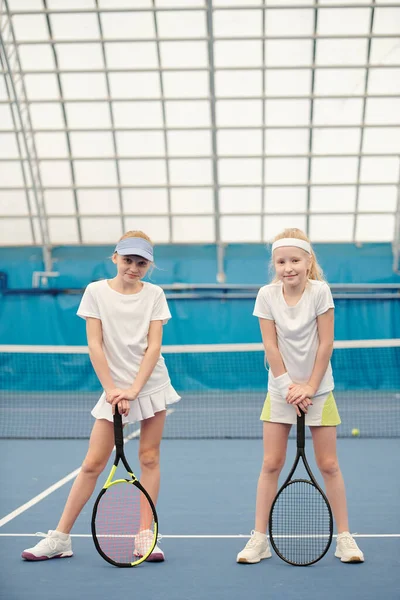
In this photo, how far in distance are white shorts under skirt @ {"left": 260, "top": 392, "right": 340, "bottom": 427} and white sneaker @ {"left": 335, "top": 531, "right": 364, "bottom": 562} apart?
53 centimetres


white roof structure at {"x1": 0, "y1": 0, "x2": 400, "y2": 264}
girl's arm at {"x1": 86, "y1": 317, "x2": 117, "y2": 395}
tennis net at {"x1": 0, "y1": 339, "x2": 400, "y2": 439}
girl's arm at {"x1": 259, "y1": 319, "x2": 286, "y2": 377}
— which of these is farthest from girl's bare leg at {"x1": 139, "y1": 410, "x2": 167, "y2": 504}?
white roof structure at {"x1": 0, "y1": 0, "x2": 400, "y2": 264}

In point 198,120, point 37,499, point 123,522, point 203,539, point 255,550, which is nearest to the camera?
point 255,550

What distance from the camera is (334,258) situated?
16.3 metres

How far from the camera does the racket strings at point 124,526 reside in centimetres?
370

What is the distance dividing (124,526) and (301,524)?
95 cm

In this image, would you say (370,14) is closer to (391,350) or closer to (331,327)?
(391,350)

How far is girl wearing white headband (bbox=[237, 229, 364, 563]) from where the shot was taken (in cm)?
366

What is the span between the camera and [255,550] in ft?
12.1

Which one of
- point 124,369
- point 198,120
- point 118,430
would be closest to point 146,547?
point 118,430

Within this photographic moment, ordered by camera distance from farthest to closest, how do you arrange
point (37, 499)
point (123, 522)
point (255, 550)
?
point (37, 499) < point (123, 522) < point (255, 550)

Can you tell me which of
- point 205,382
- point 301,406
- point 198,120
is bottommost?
point 301,406

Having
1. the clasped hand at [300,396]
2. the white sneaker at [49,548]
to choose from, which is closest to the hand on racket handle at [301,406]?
the clasped hand at [300,396]

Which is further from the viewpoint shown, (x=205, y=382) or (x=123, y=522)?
(x=205, y=382)

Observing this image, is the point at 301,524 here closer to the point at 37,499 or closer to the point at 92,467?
the point at 92,467
